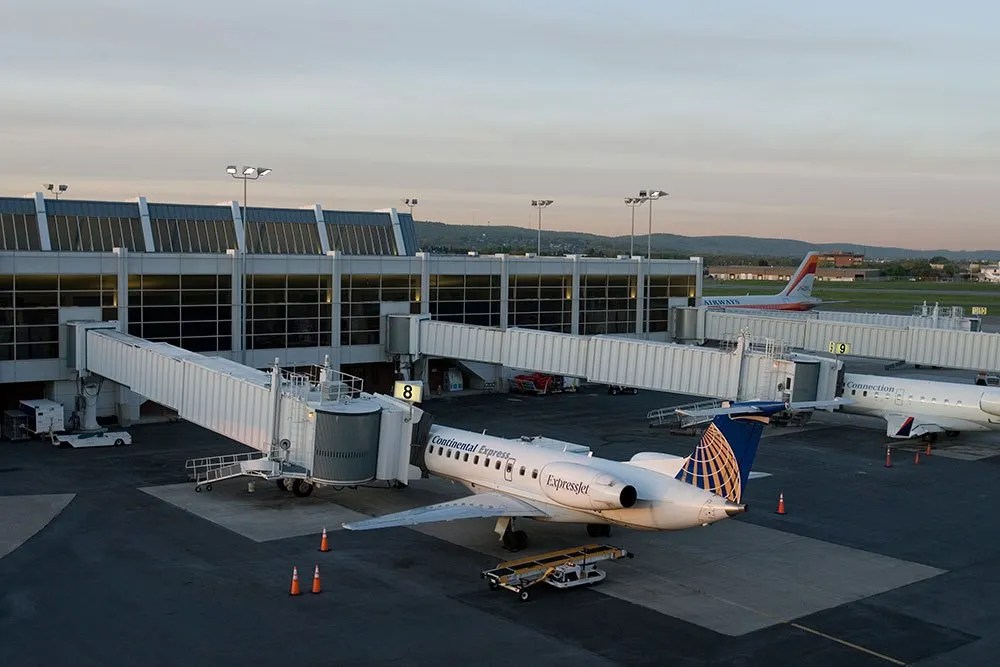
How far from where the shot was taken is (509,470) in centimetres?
3897

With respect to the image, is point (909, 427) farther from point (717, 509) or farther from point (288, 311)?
point (288, 311)

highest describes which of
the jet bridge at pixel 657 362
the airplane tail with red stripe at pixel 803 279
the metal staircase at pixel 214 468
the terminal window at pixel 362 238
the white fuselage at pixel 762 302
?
the terminal window at pixel 362 238

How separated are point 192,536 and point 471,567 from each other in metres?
10.6

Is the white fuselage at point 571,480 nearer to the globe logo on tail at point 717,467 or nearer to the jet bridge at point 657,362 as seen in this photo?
the globe logo on tail at point 717,467

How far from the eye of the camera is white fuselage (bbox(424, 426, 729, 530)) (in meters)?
34.2

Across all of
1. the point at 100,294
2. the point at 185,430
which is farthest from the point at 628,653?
the point at 100,294

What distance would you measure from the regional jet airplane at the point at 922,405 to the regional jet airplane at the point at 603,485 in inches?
1123

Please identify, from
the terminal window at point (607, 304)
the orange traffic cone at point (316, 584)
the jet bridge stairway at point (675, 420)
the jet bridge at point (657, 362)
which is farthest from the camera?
the terminal window at point (607, 304)

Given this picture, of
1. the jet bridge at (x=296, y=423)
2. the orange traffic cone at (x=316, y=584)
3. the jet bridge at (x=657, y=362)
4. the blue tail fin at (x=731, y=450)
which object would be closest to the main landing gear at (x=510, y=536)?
the jet bridge at (x=296, y=423)

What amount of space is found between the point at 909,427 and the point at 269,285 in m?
40.6

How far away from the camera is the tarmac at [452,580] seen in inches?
1097

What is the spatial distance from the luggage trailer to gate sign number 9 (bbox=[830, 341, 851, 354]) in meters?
46.0

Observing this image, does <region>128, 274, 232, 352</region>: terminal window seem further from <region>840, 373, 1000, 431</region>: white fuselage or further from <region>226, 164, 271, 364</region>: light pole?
<region>840, 373, 1000, 431</region>: white fuselage

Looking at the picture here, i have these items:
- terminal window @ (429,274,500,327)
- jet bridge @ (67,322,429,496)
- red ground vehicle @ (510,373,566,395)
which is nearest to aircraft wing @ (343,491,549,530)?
jet bridge @ (67,322,429,496)
